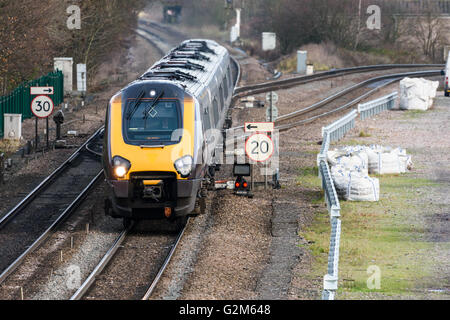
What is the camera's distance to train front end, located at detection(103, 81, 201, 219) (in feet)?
59.0

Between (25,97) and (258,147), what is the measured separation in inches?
658

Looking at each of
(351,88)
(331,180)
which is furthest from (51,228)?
(351,88)

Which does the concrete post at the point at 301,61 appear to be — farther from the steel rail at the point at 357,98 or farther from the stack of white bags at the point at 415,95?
the stack of white bags at the point at 415,95

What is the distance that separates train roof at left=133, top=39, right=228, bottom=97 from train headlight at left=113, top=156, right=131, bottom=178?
2.37 metres

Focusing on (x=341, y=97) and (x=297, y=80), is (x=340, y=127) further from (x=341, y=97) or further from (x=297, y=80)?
(x=297, y=80)

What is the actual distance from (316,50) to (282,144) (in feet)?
106

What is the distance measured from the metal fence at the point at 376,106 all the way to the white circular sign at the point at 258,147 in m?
16.7

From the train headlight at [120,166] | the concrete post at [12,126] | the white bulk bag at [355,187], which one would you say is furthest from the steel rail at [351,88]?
the train headlight at [120,166]

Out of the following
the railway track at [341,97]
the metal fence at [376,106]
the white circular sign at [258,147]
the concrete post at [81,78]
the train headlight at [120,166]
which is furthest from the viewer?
the concrete post at [81,78]

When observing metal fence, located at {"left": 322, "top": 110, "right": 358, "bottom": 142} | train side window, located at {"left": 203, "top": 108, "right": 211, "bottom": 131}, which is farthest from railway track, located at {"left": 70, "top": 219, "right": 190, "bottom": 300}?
metal fence, located at {"left": 322, "top": 110, "right": 358, "bottom": 142}

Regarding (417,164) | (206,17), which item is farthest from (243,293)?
(206,17)

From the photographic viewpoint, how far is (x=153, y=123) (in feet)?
61.3

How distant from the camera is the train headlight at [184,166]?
18.1 meters
